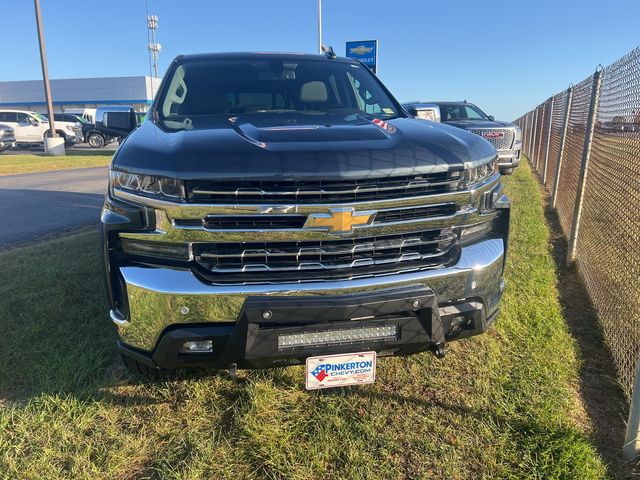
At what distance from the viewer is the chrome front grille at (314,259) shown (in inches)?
82.5

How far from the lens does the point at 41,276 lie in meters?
4.31

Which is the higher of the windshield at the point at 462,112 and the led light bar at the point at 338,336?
the windshield at the point at 462,112

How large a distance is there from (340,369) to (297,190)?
859mm

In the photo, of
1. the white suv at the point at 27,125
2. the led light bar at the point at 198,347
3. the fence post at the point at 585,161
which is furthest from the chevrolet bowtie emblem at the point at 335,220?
the white suv at the point at 27,125

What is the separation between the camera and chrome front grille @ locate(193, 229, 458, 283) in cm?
210

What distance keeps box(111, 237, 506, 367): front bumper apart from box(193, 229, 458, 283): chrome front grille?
0.17 feet

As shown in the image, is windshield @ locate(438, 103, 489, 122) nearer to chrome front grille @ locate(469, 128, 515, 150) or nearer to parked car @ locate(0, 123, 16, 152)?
chrome front grille @ locate(469, 128, 515, 150)

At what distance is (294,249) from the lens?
7.02 feet

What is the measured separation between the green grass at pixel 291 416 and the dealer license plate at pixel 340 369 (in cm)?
27

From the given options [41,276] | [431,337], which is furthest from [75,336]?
[431,337]

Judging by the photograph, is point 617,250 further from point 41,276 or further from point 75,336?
point 41,276

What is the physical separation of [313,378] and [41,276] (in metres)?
3.22

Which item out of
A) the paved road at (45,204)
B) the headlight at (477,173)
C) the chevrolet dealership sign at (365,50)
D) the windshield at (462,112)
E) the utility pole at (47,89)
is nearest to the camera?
the headlight at (477,173)

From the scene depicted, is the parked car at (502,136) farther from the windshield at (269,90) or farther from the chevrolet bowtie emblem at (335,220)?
the chevrolet bowtie emblem at (335,220)
